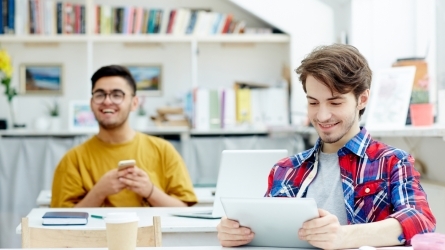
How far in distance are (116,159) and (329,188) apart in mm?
1583

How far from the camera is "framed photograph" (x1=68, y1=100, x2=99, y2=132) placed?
17.2 feet

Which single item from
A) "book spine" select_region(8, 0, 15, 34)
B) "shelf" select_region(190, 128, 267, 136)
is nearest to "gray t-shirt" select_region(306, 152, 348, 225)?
"shelf" select_region(190, 128, 267, 136)

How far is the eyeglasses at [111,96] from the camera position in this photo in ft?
10.9

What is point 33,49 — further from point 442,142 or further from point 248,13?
point 442,142

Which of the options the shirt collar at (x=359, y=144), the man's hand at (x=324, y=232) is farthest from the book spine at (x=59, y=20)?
the man's hand at (x=324, y=232)

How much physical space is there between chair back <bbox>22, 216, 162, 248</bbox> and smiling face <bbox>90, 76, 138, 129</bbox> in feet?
4.05

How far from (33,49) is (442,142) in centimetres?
352

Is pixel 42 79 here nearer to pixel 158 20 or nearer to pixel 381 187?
pixel 158 20

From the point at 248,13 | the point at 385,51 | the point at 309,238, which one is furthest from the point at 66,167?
A: the point at 248,13

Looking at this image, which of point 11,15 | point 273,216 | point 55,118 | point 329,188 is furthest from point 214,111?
point 273,216

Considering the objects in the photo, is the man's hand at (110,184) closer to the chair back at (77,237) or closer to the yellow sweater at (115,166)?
the yellow sweater at (115,166)

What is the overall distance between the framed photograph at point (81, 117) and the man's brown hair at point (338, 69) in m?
3.52

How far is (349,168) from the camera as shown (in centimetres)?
191

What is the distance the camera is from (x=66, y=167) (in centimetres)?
325
